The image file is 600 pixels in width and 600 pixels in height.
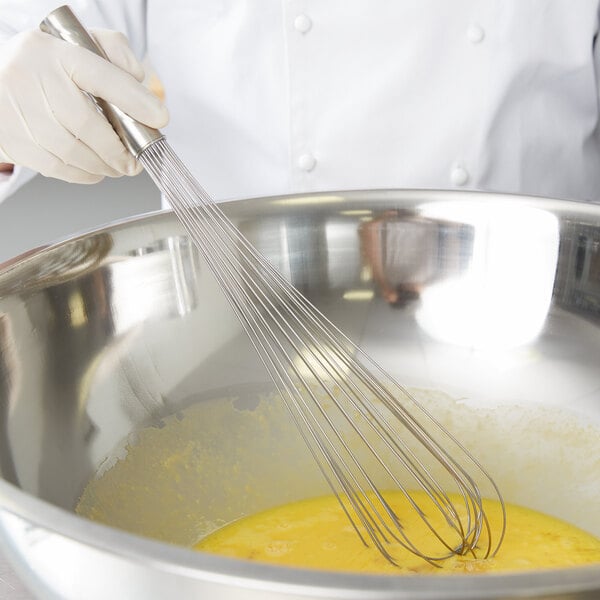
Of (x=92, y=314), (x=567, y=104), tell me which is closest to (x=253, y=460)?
(x=92, y=314)

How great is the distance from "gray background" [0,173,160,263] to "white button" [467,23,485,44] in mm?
1325

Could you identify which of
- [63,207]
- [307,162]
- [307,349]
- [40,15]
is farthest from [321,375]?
[63,207]

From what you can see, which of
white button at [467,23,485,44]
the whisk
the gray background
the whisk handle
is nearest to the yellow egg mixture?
the whisk

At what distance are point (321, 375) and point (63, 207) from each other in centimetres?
154

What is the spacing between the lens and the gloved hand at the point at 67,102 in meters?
0.61

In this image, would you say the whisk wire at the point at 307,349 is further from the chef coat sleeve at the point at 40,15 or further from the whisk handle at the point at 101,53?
the chef coat sleeve at the point at 40,15

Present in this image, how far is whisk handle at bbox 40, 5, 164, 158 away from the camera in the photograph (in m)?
0.60

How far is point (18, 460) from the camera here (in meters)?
0.45

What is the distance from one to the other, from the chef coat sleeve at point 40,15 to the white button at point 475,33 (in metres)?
0.32

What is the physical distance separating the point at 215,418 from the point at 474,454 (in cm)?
19

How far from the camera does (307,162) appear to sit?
0.74m

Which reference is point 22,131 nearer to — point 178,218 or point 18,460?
point 178,218

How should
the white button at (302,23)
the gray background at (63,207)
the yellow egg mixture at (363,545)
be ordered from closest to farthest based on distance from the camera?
the yellow egg mixture at (363,545), the white button at (302,23), the gray background at (63,207)

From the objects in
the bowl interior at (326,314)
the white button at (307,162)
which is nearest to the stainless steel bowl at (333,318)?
the bowl interior at (326,314)
